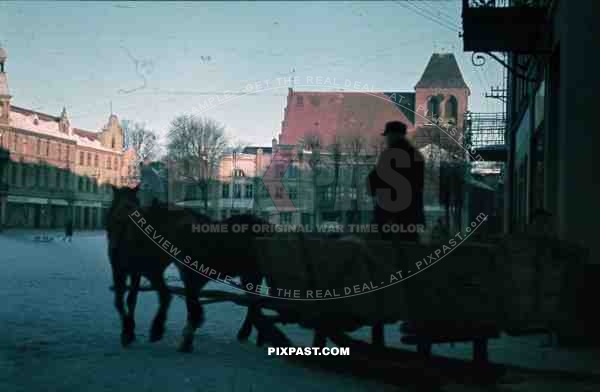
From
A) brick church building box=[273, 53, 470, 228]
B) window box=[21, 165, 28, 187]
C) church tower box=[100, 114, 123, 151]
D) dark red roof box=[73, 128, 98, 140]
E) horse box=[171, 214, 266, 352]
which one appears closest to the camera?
horse box=[171, 214, 266, 352]

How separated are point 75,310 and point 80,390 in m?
5.14

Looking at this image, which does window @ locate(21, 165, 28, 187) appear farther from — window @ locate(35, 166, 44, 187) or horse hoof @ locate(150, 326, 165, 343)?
horse hoof @ locate(150, 326, 165, 343)

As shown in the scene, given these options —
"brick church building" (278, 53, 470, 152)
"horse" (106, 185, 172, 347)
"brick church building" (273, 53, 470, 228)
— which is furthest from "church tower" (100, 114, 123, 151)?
"horse" (106, 185, 172, 347)

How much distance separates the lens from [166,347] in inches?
283

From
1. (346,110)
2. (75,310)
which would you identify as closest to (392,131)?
(75,310)

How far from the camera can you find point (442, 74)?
72.9 ft

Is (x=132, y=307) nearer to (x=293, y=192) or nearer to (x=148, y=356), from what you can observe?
(x=148, y=356)

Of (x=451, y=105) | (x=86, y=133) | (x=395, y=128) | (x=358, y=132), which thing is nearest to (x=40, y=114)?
(x=86, y=133)

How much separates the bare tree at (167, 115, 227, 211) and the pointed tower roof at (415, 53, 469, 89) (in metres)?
5.97

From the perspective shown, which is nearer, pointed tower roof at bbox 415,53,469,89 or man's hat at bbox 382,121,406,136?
man's hat at bbox 382,121,406,136

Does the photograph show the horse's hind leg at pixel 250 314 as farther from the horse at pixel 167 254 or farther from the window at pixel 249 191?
the window at pixel 249 191

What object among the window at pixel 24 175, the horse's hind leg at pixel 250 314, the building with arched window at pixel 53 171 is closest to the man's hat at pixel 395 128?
the horse's hind leg at pixel 250 314

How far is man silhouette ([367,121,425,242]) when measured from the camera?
5277 mm

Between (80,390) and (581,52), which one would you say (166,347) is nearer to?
(80,390)
